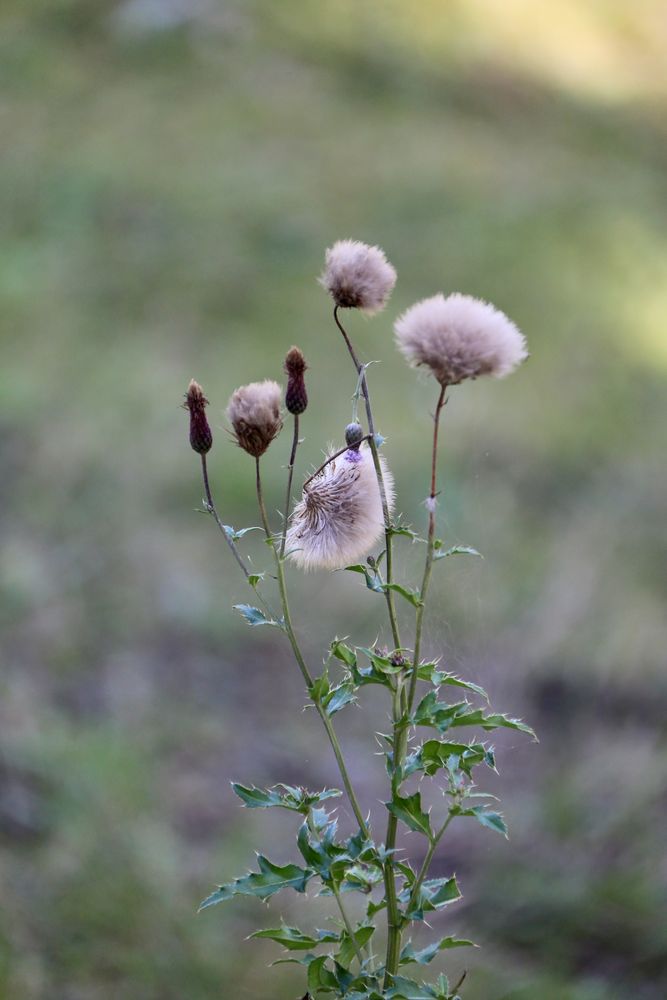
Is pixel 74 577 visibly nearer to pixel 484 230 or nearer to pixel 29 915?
pixel 29 915

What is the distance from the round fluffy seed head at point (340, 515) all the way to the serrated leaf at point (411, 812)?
17 centimetres

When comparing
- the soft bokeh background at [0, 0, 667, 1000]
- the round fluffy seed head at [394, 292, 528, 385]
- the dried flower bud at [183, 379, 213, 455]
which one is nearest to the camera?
the round fluffy seed head at [394, 292, 528, 385]

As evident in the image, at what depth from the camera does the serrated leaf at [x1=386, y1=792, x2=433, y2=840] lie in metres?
0.75

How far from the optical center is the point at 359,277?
723 millimetres

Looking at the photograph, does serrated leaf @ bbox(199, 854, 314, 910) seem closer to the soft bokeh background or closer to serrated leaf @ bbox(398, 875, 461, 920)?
serrated leaf @ bbox(398, 875, 461, 920)

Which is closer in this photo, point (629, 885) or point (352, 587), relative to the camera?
point (629, 885)

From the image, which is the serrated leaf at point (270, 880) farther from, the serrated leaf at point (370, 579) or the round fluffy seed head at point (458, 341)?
the round fluffy seed head at point (458, 341)

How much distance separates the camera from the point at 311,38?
13.6 feet

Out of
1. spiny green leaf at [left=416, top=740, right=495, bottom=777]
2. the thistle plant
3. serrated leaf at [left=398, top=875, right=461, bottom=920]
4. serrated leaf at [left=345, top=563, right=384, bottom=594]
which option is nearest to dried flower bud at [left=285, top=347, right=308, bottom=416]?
the thistle plant

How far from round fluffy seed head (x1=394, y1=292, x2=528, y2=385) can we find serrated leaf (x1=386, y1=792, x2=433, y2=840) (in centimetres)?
29

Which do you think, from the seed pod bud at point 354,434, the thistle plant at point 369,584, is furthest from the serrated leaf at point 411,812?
the seed pod bud at point 354,434

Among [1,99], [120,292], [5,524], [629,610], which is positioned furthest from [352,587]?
[1,99]

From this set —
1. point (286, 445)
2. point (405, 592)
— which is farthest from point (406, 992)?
point (286, 445)

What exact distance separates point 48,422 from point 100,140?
1428 millimetres
